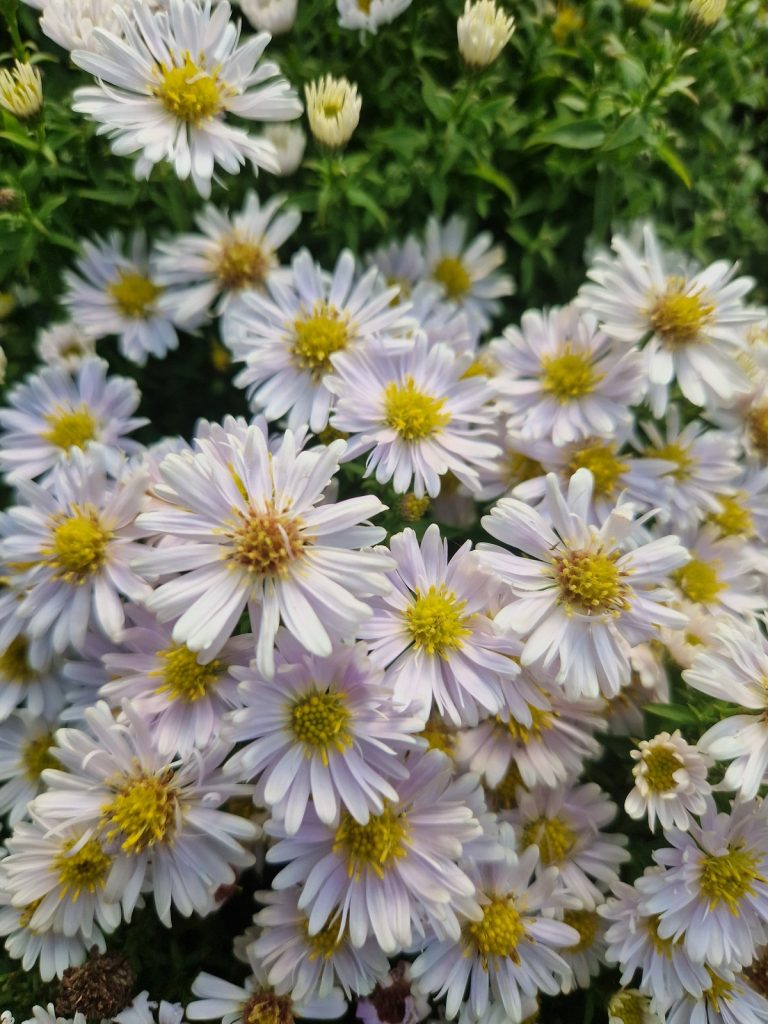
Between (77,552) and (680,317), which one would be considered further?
(680,317)

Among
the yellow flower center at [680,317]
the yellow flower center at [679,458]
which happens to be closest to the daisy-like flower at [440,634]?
the yellow flower center at [679,458]

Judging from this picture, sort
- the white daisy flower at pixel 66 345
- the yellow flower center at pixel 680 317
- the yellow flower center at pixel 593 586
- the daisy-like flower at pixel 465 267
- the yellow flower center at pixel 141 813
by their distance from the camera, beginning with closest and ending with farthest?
the yellow flower center at pixel 141 813 < the yellow flower center at pixel 593 586 < the yellow flower center at pixel 680 317 < the white daisy flower at pixel 66 345 < the daisy-like flower at pixel 465 267

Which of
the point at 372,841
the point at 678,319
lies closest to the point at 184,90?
the point at 678,319

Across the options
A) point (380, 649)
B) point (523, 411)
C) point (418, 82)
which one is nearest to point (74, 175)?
point (418, 82)

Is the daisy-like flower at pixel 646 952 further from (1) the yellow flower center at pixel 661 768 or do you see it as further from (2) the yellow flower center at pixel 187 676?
(2) the yellow flower center at pixel 187 676

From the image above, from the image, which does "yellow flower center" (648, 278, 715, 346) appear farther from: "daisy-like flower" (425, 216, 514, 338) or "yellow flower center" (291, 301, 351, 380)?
"yellow flower center" (291, 301, 351, 380)

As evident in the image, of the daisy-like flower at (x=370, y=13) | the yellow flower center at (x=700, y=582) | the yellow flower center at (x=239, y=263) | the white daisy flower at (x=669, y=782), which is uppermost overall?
the daisy-like flower at (x=370, y=13)

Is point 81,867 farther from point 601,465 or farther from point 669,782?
point 601,465
